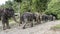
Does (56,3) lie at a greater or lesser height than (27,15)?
greater

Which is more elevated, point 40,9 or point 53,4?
point 53,4

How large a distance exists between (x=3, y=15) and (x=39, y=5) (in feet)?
35.5

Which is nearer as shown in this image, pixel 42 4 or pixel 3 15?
pixel 3 15

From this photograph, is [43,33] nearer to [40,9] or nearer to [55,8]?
[55,8]

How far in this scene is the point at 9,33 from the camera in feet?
58.0

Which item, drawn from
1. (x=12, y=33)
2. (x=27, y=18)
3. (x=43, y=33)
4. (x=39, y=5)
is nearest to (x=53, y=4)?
(x=43, y=33)

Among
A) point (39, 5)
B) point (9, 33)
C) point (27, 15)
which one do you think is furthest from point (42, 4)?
point (9, 33)

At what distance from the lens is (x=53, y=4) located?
14812 mm

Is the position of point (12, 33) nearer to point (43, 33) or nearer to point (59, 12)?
point (43, 33)

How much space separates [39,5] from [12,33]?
14733mm

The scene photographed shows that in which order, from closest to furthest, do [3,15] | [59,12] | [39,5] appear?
[59,12], [3,15], [39,5]

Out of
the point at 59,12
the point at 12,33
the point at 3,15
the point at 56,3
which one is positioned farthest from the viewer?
the point at 3,15

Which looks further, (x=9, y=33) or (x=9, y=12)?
(x=9, y=12)

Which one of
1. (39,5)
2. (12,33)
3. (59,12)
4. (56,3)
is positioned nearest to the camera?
(56,3)
